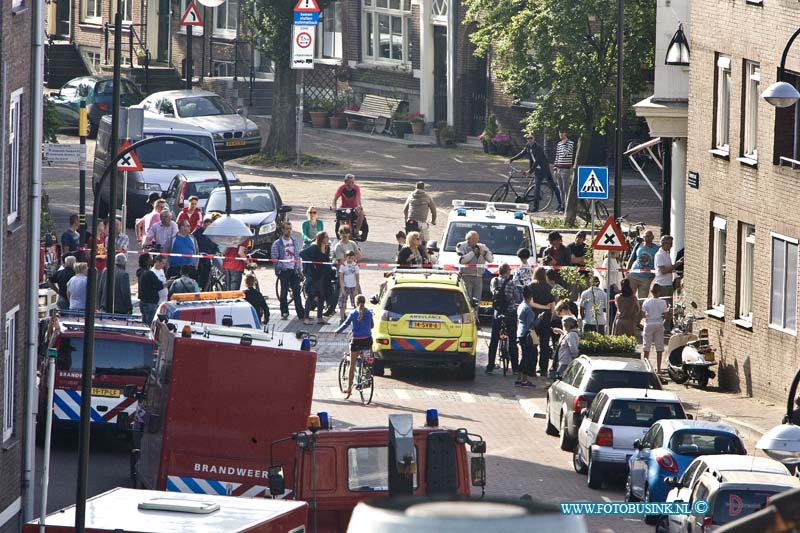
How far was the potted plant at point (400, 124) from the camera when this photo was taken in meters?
52.9

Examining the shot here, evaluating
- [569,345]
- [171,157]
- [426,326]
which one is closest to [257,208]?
[171,157]

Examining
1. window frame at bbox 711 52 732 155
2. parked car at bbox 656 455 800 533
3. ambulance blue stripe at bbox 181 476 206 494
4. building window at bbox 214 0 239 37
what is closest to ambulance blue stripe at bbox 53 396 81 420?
ambulance blue stripe at bbox 181 476 206 494

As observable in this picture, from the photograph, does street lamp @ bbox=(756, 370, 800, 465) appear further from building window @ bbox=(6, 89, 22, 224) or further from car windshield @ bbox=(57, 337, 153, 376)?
car windshield @ bbox=(57, 337, 153, 376)

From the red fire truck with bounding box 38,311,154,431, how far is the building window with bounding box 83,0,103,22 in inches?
1617

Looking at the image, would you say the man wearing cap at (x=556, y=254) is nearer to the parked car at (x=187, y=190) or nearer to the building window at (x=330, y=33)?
the parked car at (x=187, y=190)

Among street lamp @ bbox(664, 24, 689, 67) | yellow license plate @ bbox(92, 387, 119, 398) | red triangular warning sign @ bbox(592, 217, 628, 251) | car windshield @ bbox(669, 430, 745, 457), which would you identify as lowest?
car windshield @ bbox(669, 430, 745, 457)

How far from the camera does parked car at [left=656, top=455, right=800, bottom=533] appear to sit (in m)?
15.8

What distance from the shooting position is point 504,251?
3048 cm

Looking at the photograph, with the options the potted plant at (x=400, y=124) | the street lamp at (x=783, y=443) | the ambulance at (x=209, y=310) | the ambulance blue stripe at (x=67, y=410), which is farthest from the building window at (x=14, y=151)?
the potted plant at (x=400, y=124)

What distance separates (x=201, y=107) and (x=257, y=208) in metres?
12.5

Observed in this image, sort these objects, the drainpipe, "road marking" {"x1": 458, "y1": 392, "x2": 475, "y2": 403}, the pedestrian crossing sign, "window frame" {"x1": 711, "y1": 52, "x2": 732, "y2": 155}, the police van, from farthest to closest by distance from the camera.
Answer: the police van
the pedestrian crossing sign
"window frame" {"x1": 711, "y1": 52, "x2": 732, "y2": 155}
"road marking" {"x1": 458, "y1": 392, "x2": 475, "y2": 403}
the drainpipe

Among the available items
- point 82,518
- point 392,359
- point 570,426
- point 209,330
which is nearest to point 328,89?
point 392,359

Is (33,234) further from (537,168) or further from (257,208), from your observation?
(537,168)

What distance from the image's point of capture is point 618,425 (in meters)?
20.2
